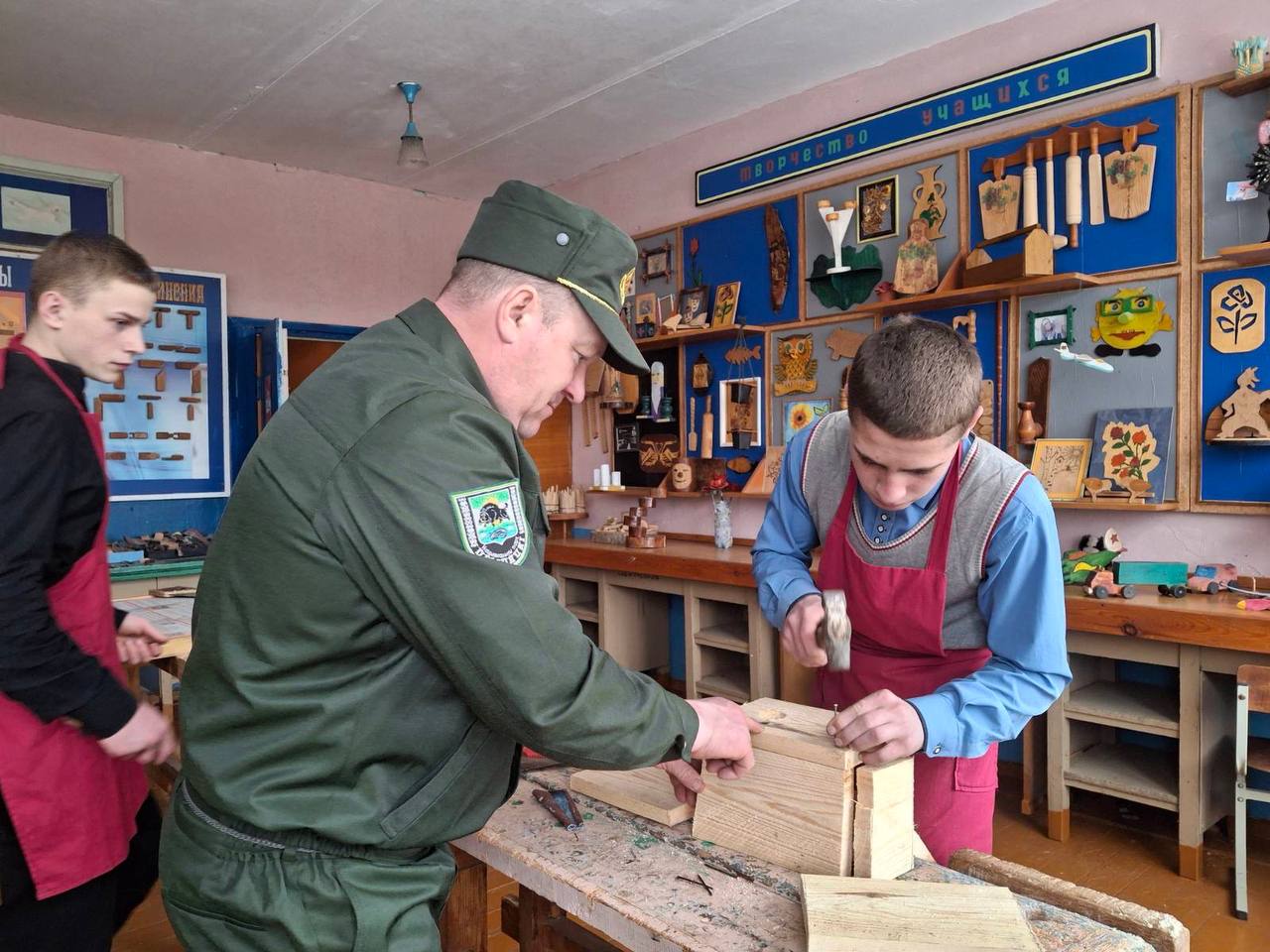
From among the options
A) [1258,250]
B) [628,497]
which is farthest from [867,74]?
[628,497]

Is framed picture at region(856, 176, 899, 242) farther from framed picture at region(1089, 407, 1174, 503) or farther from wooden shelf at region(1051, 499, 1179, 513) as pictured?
wooden shelf at region(1051, 499, 1179, 513)

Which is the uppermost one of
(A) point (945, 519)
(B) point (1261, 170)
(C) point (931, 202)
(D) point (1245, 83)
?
(D) point (1245, 83)

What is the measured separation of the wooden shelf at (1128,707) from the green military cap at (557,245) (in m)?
3.21

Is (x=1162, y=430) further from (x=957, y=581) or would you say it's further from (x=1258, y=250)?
(x=957, y=581)

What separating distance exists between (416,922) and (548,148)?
6.10 m

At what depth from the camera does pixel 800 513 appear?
2.35 metres

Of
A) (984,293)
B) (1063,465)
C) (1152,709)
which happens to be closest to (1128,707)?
(1152,709)

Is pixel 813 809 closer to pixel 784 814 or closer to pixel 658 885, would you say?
pixel 784 814

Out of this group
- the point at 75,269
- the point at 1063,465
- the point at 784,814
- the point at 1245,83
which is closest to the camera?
the point at 784,814

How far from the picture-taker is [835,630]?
1.72 meters

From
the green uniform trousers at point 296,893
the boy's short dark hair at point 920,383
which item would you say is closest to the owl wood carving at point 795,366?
the boy's short dark hair at point 920,383

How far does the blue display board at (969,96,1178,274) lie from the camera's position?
4043mm

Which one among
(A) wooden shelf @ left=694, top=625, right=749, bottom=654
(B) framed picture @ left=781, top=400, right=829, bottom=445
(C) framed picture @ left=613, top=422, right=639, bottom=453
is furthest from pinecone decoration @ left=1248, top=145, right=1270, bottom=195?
(C) framed picture @ left=613, top=422, right=639, bottom=453

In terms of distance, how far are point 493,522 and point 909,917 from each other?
803mm
